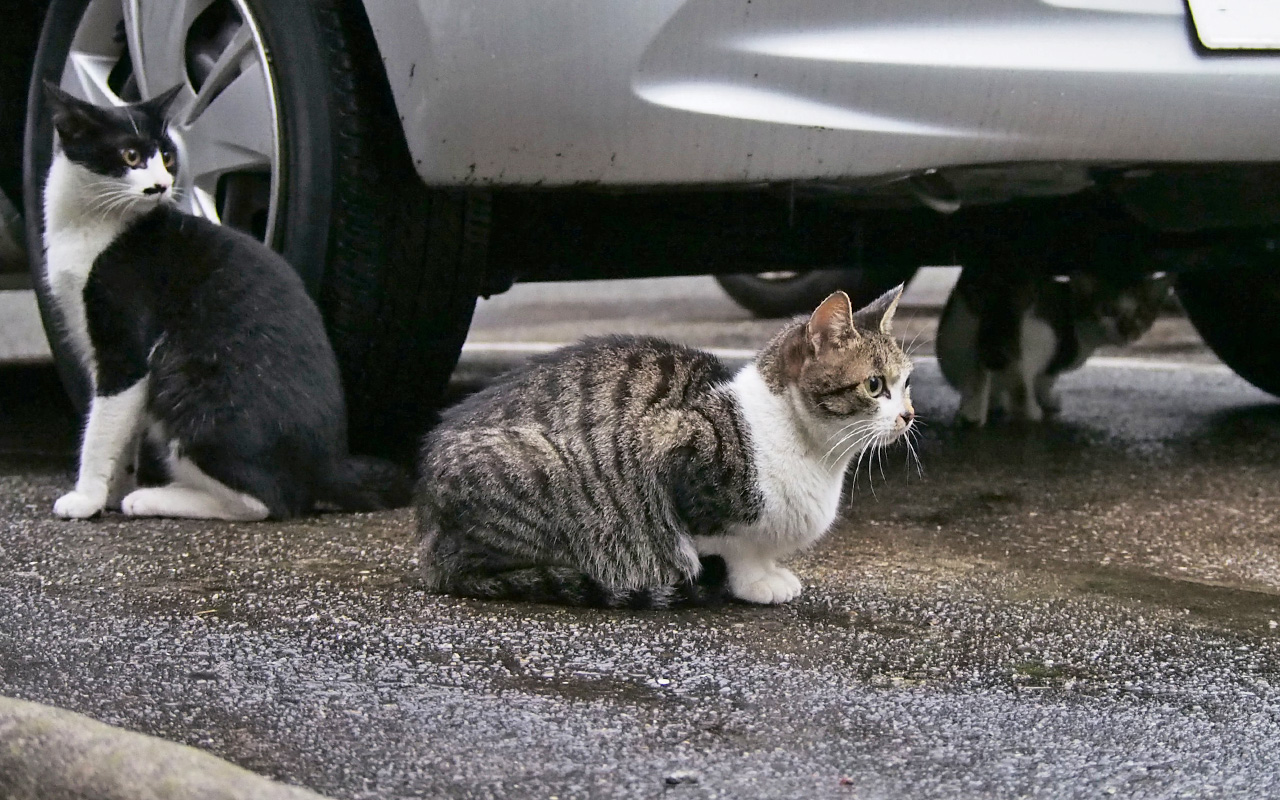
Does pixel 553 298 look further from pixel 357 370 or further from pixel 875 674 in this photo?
pixel 875 674

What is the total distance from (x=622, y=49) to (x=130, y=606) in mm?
1308

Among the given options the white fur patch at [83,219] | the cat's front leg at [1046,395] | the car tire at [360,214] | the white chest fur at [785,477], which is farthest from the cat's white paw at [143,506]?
the cat's front leg at [1046,395]

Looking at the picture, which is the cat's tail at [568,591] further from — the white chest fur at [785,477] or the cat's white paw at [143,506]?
the cat's white paw at [143,506]

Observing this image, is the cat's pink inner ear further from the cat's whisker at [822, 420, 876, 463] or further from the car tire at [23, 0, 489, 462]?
the car tire at [23, 0, 489, 462]

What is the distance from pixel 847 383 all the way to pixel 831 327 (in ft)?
0.34

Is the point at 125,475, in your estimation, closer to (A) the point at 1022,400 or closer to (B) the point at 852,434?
(B) the point at 852,434

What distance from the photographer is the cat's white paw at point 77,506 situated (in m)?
2.91

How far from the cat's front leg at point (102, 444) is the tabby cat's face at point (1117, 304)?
10.9 feet

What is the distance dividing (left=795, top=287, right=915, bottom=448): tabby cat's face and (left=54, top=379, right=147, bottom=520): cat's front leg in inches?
58.0

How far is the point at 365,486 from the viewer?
2994 mm

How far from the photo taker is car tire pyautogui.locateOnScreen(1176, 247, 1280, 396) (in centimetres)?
426

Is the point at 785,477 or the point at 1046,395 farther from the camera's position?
the point at 1046,395

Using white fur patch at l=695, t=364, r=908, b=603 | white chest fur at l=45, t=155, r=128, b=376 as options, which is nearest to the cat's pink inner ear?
white fur patch at l=695, t=364, r=908, b=603

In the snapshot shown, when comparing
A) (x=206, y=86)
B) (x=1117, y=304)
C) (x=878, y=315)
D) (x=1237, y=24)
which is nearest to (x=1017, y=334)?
(x=1117, y=304)
